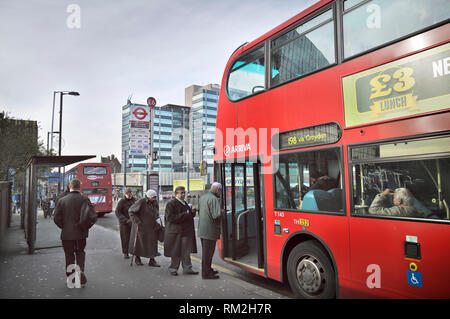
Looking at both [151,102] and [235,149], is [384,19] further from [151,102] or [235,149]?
[151,102]

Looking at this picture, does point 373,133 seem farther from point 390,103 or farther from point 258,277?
point 258,277

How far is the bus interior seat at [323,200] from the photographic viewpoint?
4332mm

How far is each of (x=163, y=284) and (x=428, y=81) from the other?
187 inches

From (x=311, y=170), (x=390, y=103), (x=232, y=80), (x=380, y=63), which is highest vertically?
(x=232, y=80)

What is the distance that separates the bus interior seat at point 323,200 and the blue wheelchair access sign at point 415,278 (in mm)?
1066

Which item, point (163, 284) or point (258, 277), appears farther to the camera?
point (258, 277)

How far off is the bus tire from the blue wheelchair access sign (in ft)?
3.42

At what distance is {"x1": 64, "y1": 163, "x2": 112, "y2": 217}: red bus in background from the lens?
22.0 metres

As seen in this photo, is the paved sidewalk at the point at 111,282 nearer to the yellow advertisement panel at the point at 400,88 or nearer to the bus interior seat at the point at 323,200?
the bus interior seat at the point at 323,200

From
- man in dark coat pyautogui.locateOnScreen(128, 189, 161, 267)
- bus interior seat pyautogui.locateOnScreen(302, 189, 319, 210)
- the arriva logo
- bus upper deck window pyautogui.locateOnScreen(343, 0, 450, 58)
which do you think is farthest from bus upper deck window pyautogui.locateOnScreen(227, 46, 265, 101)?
man in dark coat pyautogui.locateOnScreen(128, 189, 161, 267)

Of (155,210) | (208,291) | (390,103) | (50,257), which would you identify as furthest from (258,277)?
(50,257)

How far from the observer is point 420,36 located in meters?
3.58

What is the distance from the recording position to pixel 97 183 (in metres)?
22.4

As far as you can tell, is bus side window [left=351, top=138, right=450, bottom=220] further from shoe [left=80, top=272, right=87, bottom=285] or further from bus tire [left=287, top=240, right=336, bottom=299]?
shoe [left=80, top=272, right=87, bottom=285]
